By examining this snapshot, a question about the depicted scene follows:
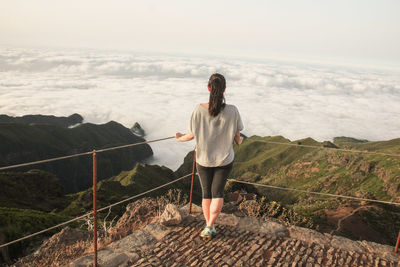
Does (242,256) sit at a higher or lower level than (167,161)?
higher

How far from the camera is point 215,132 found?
3322 millimetres

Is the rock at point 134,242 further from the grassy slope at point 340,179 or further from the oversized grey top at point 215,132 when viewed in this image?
the grassy slope at point 340,179

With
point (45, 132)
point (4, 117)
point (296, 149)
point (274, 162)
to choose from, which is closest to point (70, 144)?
point (45, 132)

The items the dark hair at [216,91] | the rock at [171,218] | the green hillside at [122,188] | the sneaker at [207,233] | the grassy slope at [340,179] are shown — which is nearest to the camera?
the dark hair at [216,91]

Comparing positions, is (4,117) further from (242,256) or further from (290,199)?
(242,256)

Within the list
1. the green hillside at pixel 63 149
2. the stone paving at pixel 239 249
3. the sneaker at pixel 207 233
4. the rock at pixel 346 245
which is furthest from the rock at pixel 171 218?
the green hillside at pixel 63 149

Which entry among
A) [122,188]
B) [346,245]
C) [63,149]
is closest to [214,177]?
[346,245]

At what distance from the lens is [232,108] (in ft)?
10.8

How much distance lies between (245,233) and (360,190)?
139 ft

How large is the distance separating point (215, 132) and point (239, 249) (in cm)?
178

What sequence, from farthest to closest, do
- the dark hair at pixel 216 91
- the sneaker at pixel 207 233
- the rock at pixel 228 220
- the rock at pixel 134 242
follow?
the rock at pixel 228 220 < the sneaker at pixel 207 233 < the rock at pixel 134 242 < the dark hair at pixel 216 91

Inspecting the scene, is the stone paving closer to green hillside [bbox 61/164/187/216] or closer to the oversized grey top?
the oversized grey top

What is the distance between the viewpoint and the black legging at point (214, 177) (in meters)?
3.51

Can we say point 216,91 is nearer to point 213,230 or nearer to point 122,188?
point 213,230
